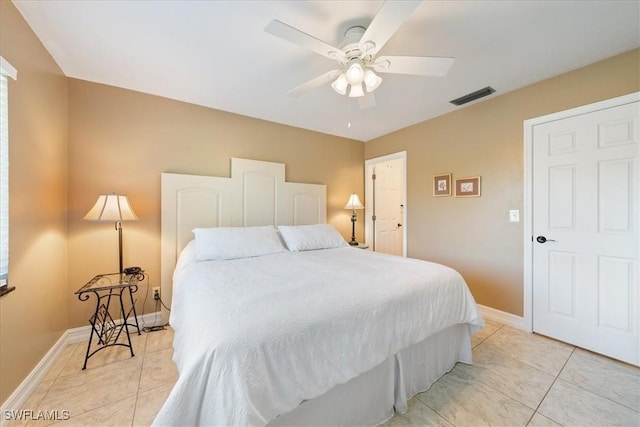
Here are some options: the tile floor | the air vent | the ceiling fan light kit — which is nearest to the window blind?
the tile floor

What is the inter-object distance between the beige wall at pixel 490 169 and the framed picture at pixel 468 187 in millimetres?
64

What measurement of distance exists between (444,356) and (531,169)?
6.64 ft

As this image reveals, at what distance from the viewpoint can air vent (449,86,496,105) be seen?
2.50 metres

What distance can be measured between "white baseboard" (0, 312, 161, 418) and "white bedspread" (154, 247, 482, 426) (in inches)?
35.8

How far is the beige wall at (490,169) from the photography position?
2.12 m

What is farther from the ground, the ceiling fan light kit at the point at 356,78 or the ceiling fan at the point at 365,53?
the ceiling fan at the point at 365,53

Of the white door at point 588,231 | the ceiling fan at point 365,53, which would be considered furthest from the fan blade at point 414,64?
the white door at point 588,231

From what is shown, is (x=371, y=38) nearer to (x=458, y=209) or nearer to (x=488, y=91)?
(x=488, y=91)

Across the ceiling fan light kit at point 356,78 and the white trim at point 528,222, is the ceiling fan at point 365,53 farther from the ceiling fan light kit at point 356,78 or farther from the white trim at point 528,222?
the white trim at point 528,222

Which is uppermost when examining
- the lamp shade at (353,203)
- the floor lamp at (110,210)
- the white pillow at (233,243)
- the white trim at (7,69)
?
the white trim at (7,69)

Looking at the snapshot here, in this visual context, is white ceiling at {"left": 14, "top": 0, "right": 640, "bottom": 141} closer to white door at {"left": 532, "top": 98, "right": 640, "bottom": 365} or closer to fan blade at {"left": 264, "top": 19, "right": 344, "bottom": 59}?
fan blade at {"left": 264, "top": 19, "right": 344, "bottom": 59}

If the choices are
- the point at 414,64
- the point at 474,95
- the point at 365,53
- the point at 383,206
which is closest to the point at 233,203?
the point at 365,53

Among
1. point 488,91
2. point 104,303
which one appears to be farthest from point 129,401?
point 488,91

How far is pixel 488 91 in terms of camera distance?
251 cm
